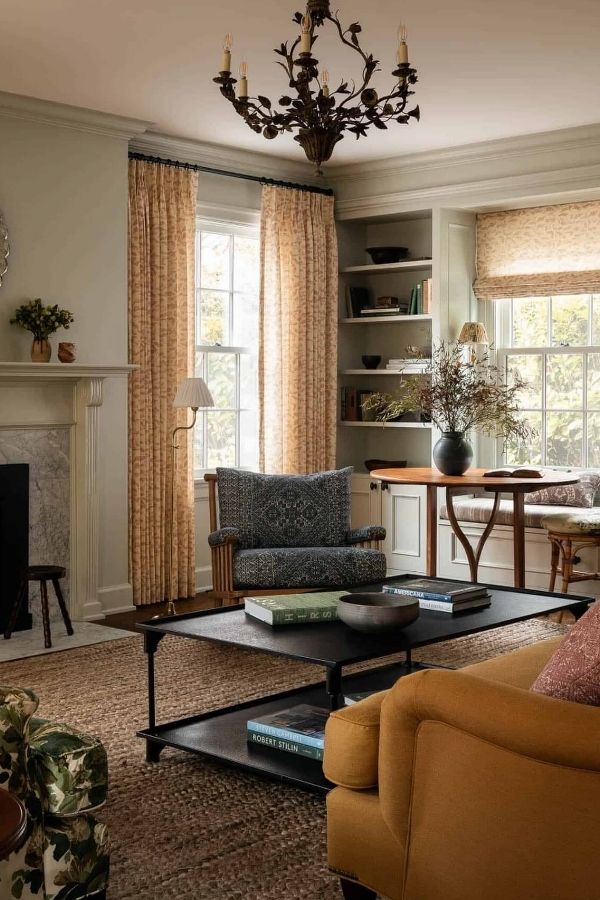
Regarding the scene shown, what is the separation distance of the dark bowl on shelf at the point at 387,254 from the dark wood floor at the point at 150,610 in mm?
2733

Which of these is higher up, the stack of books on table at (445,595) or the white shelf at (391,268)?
the white shelf at (391,268)

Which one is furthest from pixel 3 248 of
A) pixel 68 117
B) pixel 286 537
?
pixel 286 537

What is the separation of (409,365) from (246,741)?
4.40m

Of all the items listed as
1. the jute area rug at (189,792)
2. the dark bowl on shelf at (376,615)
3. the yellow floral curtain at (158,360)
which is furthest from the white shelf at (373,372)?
the dark bowl on shelf at (376,615)

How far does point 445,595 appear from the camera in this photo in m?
4.00

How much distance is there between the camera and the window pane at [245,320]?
7.37m

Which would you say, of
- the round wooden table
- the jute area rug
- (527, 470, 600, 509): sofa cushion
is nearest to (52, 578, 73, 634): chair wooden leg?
the jute area rug

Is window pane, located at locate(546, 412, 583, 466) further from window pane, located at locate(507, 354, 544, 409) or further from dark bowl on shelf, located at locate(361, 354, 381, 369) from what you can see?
dark bowl on shelf, located at locate(361, 354, 381, 369)

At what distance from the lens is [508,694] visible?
2219 mm

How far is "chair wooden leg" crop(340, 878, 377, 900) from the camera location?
2568 millimetres

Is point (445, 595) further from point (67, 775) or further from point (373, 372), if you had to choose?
point (373, 372)

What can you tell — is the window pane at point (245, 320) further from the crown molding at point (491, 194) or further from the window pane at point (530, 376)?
the window pane at point (530, 376)

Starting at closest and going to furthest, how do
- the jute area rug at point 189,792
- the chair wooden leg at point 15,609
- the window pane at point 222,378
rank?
the jute area rug at point 189,792 → the chair wooden leg at point 15,609 → the window pane at point 222,378

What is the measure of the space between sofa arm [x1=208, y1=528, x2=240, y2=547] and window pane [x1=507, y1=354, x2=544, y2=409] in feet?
8.87
